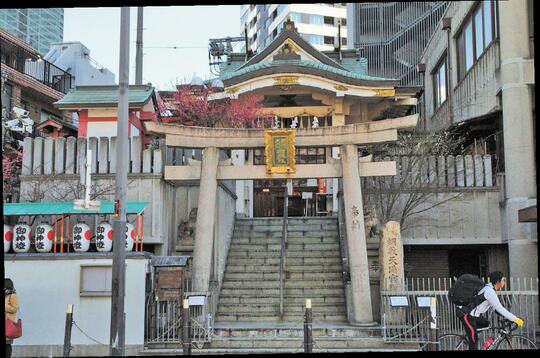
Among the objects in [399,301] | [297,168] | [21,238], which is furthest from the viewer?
[297,168]

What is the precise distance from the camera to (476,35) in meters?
22.9

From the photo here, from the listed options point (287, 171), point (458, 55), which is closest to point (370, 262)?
point (287, 171)

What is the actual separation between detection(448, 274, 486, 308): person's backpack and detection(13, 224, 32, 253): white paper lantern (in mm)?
10184

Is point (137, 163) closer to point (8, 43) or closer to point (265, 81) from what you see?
point (265, 81)

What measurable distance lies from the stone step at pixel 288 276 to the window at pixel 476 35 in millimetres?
9384

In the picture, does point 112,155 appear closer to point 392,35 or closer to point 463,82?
point 463,82

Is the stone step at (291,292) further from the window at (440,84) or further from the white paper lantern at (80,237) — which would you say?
the window at (440,84)

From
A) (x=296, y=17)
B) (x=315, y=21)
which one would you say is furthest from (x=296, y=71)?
(x=315, y=21)

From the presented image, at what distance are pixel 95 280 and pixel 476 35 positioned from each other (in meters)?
16.0

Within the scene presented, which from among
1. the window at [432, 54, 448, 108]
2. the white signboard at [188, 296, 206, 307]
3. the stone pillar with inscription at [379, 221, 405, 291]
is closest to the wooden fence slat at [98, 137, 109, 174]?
the white signboard at [188, 296, 206, 307]

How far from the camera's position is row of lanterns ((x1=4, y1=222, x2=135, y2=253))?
15.3 meters

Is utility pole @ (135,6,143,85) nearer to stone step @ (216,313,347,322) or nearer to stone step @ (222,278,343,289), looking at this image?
stone step @ (222,278,343,289)

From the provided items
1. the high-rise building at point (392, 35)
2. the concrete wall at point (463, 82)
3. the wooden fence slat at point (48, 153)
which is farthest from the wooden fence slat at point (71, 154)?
the high-rise building at point (392, 35)

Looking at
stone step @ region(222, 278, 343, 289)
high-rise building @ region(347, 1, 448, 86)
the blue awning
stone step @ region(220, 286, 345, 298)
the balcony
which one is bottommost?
stone step @ region(220, 286, 345, 298)
